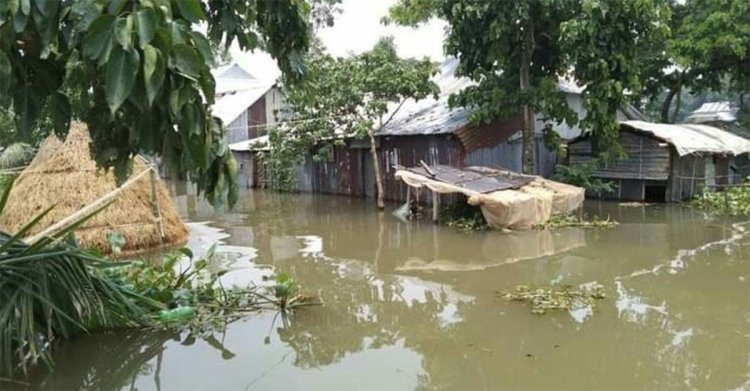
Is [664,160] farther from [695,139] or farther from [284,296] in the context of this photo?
[284,296]

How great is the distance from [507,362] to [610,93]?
31.6 feet

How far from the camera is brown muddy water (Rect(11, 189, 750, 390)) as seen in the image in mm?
4744

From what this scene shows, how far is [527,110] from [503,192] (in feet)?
12.7

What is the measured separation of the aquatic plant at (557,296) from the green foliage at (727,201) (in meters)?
7.89

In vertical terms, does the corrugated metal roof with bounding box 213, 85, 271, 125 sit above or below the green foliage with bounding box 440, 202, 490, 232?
above

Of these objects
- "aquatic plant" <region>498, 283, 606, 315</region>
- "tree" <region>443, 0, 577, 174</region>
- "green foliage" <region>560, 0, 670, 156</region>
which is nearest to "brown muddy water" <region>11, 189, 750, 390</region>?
"aquatic plant" <region>498, 283, 606, 315</region>

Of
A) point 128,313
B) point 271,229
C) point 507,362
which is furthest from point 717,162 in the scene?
point 128,313

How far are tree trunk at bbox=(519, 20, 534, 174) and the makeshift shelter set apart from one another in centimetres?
161

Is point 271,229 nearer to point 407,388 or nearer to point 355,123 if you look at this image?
point 355,123

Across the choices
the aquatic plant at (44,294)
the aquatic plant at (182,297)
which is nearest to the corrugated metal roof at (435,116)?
the aquatic plant at (182,297)

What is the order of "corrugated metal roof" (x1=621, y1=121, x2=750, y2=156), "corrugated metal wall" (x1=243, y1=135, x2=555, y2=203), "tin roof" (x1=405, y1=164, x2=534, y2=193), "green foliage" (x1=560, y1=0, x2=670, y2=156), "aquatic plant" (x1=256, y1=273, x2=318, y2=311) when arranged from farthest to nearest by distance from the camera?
"corrugated metal wall" (x1=243, y1=135, x2=555, y2=203) → "corrugated metal roof" (x1=621, y1=121, x2=750, y2=156) → "green foliage" (x1=560, y1=0, x2=670, y2=156) → "tin roof" (x1=405, y1=164, x2=534, y2=193) → "aquatic plant" (x1=256, y1=273, x2=318, y2=311)

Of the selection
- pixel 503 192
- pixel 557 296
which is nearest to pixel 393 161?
pixel 503 192

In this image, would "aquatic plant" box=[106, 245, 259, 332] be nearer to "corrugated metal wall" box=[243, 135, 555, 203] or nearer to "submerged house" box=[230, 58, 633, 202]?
"corrugated metal wall" box=[243, 135, 555, 203]

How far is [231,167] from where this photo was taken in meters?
2.22
